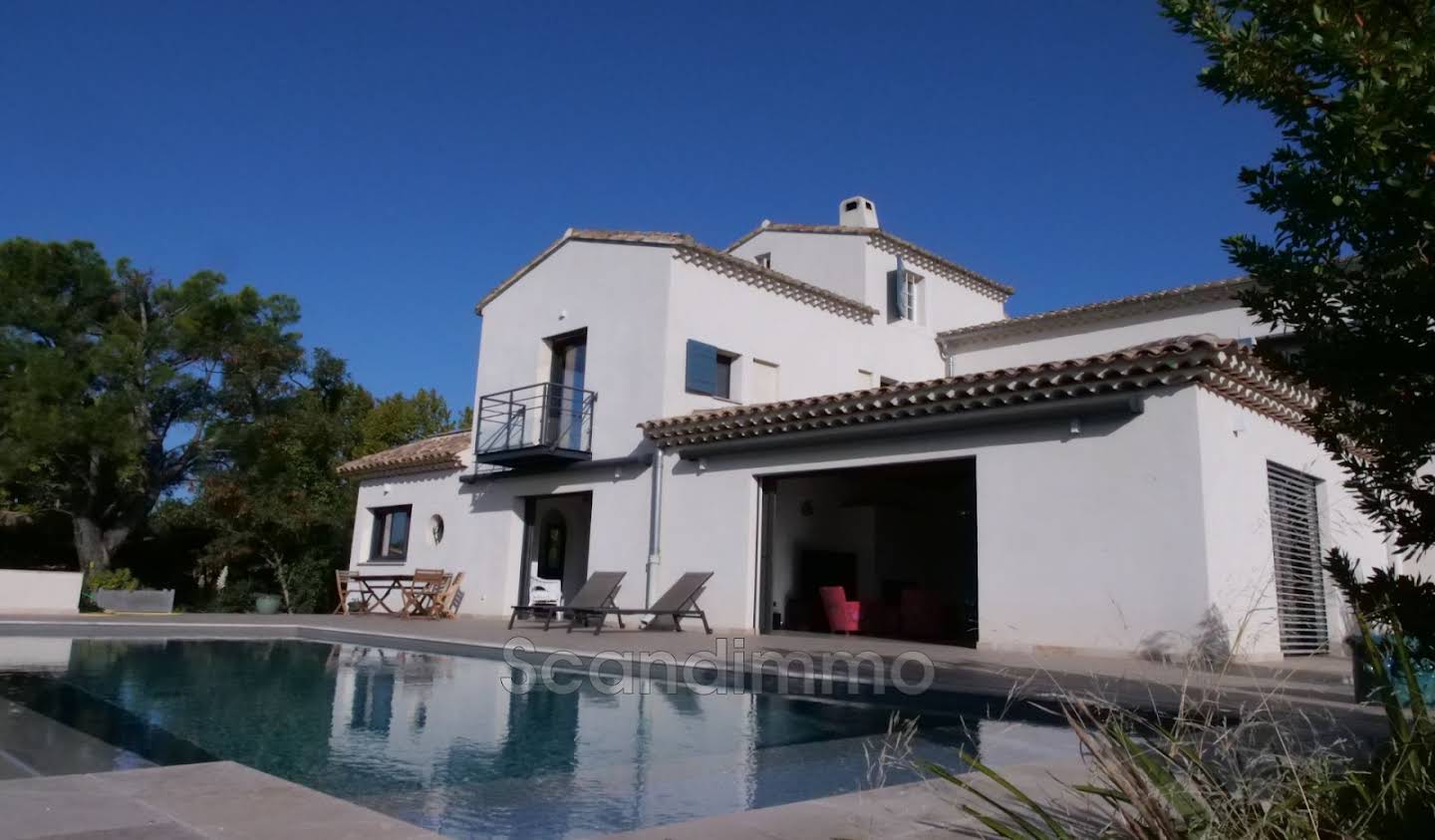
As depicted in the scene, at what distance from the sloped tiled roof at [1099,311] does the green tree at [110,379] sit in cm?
1654

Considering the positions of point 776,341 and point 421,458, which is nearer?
point 776,341

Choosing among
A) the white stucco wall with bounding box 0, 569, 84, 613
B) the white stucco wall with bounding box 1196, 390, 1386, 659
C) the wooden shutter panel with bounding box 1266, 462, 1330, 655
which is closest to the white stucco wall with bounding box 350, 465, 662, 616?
the white stucco wall with bounding box 0, 569, 84, 613

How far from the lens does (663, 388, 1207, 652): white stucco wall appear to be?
842 centimetres

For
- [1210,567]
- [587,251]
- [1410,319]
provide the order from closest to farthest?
[1410,319] < [1210,567] < [587,251]

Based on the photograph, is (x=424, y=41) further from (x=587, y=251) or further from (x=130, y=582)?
(x=130, y=582)

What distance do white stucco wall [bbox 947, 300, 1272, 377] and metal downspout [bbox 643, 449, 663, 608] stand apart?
5.06 meters

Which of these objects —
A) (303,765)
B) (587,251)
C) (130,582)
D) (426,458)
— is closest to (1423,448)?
(303,765)

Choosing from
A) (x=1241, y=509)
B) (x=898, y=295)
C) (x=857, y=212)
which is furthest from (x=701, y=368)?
(x=1241, y=509)

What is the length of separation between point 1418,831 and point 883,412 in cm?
914

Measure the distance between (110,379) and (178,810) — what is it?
2221cm

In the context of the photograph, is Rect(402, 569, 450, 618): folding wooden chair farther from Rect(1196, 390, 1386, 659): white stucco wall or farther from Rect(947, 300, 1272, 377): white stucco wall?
Rect(1196, 390, 1386, 659): white stucco wall

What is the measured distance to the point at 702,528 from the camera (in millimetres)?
12555

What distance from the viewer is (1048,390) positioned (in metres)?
9.23

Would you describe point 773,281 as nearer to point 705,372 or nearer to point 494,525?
point 705,372
